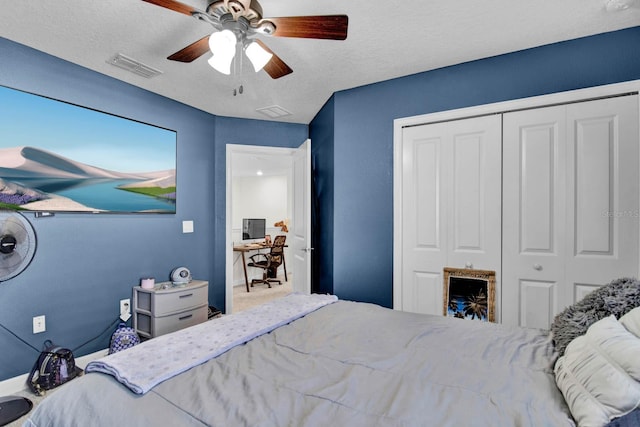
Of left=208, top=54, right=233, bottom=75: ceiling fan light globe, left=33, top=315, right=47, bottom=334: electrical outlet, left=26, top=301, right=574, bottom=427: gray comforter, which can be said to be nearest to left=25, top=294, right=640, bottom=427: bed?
left=26, top=301, right=574, bottom=427: gray comforter

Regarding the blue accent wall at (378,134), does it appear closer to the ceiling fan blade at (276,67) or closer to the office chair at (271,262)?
the ceiling fan blade at (276,67)

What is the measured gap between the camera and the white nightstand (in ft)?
9.17

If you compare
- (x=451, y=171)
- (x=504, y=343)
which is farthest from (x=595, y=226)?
(x=504, y=343)

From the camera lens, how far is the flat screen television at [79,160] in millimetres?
2225

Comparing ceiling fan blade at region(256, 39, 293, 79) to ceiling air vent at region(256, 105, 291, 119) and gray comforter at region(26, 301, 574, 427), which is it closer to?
ceiling air vent at region(256, 105, 291, 119)

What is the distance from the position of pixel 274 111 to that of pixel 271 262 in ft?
10.2

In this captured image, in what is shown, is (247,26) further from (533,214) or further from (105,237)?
(533,214)

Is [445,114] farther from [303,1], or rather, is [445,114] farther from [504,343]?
[504,343]

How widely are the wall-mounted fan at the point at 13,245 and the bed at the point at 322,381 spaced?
1572 millimetres

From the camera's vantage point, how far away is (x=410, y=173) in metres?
2.77

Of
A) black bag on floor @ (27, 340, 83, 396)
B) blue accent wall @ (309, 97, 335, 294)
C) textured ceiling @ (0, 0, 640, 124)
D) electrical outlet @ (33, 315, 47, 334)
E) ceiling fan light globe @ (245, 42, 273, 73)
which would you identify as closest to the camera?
ceiling fan light globe @ (245, 42, 273, 73)

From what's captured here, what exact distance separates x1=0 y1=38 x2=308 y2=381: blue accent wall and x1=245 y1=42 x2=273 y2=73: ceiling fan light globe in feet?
5.75

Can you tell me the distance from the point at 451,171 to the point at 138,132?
112 inches

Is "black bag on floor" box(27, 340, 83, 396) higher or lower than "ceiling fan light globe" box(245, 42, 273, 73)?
lower
